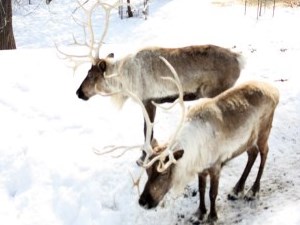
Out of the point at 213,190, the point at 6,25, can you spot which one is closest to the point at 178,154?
the point at 213,190

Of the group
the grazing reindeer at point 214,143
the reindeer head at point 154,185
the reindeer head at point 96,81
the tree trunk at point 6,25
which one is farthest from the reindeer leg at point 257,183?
the tree trunk at point 6,25

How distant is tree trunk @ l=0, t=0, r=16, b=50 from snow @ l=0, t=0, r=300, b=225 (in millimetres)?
1576

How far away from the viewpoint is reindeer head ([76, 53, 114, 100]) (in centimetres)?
590

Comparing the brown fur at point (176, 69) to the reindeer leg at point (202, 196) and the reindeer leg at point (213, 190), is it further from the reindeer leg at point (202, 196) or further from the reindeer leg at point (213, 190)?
the reindeer leg at point (213, 190)

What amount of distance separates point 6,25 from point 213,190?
6288mm

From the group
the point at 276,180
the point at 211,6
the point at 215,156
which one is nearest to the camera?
the point at 215,156

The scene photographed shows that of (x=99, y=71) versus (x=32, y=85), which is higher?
(x=99, y=71)

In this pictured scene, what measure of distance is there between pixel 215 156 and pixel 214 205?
0.54 m

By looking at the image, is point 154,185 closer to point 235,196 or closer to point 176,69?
point 235,196

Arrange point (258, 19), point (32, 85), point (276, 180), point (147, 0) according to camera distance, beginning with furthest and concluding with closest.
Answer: point (147, 0) < point (258, 19) < point (32, 85) < point (276, 180)

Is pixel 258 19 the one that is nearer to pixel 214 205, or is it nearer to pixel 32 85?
pixel 32 85

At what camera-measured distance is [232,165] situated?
598 centimetres

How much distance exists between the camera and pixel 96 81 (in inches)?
236

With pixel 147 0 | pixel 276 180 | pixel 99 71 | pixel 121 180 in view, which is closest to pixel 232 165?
pixel 276 180
